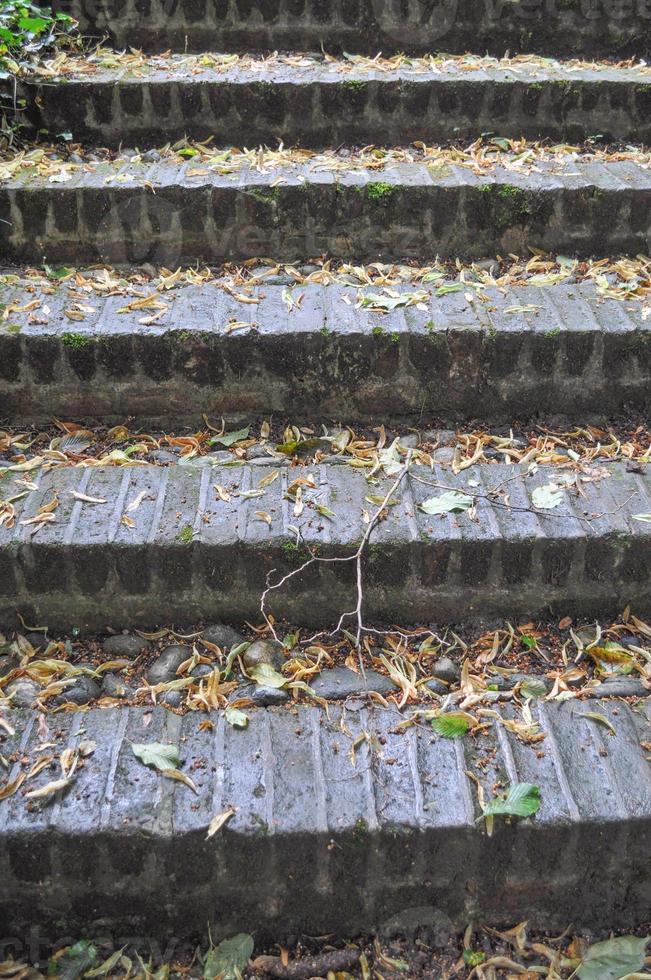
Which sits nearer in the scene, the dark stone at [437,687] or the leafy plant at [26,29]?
the dark stone at [437,687]

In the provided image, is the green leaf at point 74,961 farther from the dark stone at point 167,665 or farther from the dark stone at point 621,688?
the dark stone at point 621,688

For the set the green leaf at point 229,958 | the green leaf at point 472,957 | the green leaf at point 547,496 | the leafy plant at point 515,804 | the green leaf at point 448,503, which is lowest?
the green leaf at point 229,958

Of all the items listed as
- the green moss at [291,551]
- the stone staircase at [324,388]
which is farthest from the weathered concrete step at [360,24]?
the green moss at [291,551]

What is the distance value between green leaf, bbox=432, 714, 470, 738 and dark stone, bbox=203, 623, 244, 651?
579mm

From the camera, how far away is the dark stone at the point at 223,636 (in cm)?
210

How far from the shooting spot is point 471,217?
9.53ft

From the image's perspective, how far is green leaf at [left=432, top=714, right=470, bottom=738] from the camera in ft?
6.02

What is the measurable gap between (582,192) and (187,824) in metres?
2.52

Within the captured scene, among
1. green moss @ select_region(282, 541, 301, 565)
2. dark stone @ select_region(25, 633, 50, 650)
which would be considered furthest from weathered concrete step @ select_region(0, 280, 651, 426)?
dark stone @ select_region(25, 633, 50, 650)

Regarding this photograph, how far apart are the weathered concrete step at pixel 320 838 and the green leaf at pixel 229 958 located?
28 mm

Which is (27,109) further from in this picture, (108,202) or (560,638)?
(560,638)

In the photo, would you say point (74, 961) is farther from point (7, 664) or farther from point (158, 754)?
point (7, 664)

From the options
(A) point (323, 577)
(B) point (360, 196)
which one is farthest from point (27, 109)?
(A) point (323, 577)

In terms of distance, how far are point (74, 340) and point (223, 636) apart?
105 cm
